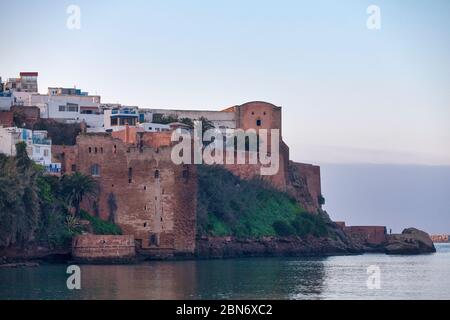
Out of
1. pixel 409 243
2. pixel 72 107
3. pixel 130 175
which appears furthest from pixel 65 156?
pixel 409 243

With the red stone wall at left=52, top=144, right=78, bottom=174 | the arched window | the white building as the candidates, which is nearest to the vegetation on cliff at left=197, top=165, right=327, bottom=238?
the arched window

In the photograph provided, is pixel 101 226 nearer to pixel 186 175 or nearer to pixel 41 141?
pixel 186 175

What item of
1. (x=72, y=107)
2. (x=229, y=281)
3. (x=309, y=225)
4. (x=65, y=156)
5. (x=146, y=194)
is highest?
(x=72, y=107)

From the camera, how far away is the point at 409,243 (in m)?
103

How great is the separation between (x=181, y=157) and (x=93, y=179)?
465 cm

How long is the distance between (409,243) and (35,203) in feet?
136

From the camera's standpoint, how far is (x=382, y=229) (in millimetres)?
106500

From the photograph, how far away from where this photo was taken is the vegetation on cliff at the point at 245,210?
83.7 metres

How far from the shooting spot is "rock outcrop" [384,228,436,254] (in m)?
102

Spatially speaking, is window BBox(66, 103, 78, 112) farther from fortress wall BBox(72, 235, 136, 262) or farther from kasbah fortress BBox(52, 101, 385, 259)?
fortress wall BBox(72, 235, 136, 262)

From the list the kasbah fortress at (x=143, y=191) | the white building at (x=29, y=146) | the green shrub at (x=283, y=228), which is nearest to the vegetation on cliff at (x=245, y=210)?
the green shrub at (x=283, y=228)
